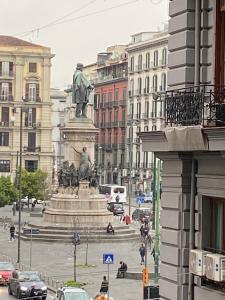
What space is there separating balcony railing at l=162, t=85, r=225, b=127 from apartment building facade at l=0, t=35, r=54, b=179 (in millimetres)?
110138

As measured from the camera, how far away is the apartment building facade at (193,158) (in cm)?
1317

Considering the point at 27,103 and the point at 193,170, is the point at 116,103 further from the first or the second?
the point at 193,170

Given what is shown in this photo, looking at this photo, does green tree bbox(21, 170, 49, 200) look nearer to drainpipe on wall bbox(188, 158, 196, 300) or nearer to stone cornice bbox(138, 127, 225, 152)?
stone cornice bbox(138, 127, 225, 152)

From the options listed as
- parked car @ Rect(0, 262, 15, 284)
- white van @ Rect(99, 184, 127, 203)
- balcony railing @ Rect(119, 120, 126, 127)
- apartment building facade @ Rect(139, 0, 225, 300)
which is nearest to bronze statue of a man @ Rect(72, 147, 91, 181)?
parked car @ Rect(0, 262, 15, 284)

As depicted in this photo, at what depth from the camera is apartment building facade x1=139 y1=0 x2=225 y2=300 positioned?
13172 mm

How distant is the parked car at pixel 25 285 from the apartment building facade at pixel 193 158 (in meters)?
22.0

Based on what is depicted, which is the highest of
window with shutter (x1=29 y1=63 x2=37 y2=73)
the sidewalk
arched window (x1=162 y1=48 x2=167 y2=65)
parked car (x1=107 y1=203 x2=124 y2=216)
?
arched window (x1=162 y1=48 x2=167 y2=65)

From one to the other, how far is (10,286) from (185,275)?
975 inches

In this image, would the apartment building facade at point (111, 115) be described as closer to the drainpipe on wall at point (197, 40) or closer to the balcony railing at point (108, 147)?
the balcony railing at point (108, 147)

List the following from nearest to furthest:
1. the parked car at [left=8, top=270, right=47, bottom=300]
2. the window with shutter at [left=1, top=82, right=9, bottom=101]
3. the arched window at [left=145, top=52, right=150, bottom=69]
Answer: the parked car at [left=8, top=270, right=47, bottom=300]
the arched window at [left=145, top=52, right=150, bottom=69]
the window with shutter at [left=1, top=82, right=9, bottom=101]

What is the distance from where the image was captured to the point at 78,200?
62.8 m

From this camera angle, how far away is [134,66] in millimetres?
128375

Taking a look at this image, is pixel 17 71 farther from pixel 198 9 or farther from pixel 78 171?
pixel 198 9

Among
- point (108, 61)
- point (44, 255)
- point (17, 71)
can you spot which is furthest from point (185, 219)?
point (108, 61)
